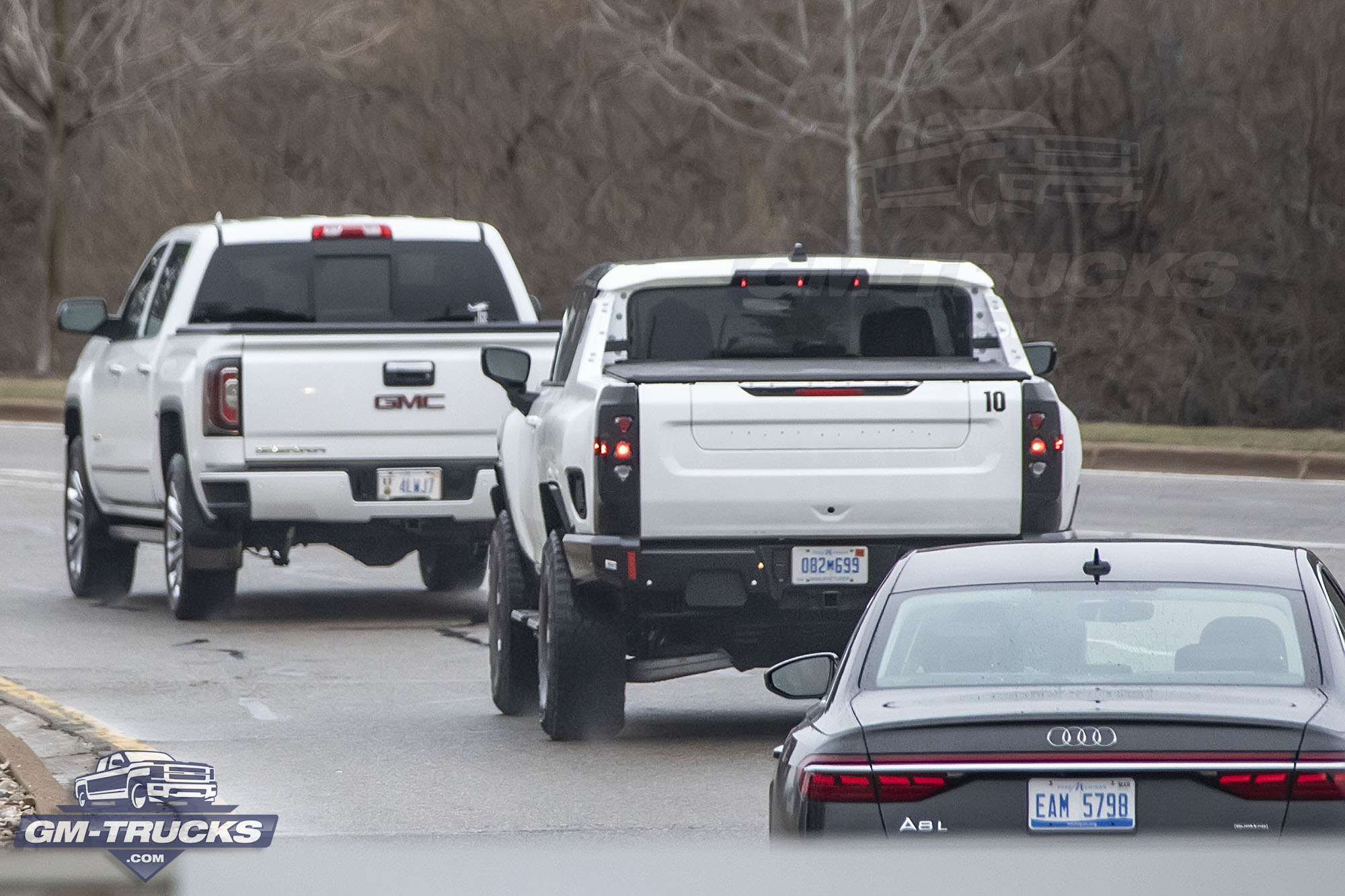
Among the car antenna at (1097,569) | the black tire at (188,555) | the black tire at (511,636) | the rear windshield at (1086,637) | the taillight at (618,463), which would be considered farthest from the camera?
the black tire at (188,555)

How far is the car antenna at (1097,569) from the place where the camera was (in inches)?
241

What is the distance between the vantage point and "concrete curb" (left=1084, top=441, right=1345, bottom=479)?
949 inches

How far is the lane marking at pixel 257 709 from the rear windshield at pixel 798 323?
2299 millimetres

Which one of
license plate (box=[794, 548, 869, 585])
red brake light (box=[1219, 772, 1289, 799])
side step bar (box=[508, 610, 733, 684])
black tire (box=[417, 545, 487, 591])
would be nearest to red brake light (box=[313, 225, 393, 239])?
black tire (box=[417, 545, 487, 591])

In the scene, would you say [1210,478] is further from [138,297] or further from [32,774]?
[32,774]

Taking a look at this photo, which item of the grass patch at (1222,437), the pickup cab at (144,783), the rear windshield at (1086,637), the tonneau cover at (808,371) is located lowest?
the grass patch at (1222,437)

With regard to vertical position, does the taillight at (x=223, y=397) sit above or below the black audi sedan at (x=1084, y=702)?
below

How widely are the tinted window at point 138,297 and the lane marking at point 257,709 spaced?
4.64 metres

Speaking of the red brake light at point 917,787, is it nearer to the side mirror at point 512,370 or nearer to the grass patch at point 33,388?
the side mirror at point 512,370

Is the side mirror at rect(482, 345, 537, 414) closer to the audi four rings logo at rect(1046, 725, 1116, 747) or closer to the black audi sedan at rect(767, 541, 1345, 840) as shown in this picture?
the black audi sedan at rect(767, 541, 1345, 840)

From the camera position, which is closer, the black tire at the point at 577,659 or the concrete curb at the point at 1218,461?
the black tire at the point at 577,659

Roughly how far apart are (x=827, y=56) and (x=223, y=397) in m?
24.6

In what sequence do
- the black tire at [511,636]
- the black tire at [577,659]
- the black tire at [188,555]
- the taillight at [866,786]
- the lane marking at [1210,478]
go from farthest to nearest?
the lane marking at [1210,478], the black tire at [188,555], the black tire at [511,636], the black tire at [577,659], the taillight at [866,786]

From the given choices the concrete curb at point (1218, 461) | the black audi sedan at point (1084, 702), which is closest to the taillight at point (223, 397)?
the black audi sedan at point (1084, 702)
